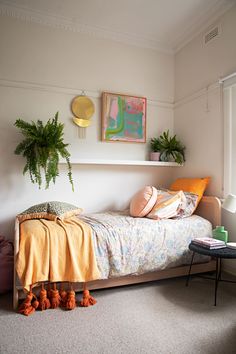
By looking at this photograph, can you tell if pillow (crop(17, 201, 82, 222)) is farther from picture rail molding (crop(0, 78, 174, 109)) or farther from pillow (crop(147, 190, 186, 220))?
picture rail molding (crop(0, 78, 174, 109))

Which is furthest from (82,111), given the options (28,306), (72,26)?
(28,306)

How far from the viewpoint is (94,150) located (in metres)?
3.16

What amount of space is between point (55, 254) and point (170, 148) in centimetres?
207

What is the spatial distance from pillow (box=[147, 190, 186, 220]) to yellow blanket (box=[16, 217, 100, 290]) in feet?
2.52

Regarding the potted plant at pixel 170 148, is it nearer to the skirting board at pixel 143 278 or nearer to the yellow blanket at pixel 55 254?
the skirting board at pixel 143 278

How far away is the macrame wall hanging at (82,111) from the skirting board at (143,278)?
1727 mm

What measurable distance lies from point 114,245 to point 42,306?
71 cm

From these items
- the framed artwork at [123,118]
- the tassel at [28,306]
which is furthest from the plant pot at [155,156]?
the tassel at [28,306]

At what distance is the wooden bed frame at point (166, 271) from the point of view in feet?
6.22

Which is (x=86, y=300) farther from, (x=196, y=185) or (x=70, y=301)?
(x=196, y=185)

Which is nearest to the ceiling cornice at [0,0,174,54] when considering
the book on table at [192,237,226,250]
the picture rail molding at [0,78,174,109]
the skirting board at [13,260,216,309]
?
the picture rail molding at [0,78,174,109]

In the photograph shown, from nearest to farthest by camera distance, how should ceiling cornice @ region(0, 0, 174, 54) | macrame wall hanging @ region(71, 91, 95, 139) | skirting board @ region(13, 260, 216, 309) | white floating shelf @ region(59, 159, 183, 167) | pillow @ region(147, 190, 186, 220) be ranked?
skirting board @ region(13, 260, 216, 309), pillow @ region(147, 190, 186, 220), ceiling cornice @ region(0, 0, 174, 54), white floating shelf @ region(59, 159, 183, 167), macrame wall hanging @ region(71, 91, 95, 139)

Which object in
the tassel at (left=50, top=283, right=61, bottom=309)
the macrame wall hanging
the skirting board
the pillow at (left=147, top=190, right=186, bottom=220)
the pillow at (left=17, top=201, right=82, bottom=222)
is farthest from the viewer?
the macrame wall hanging

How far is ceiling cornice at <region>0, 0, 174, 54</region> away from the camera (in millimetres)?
2783
